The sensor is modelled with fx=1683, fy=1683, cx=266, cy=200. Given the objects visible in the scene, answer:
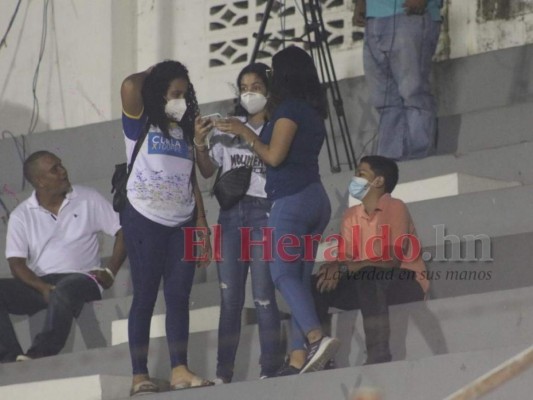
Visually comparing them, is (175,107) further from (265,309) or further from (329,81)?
(329,81)

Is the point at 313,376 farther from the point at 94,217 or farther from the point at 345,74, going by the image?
the point at 345,74

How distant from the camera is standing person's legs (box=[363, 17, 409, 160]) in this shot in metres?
8.59

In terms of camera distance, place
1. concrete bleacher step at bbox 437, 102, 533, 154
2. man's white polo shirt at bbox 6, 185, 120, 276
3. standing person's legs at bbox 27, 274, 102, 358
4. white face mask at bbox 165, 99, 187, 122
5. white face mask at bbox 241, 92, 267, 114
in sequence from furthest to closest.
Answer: concrete bleacher step at bbox 437, 102, 533, 154
man's white polo shirt at bbox 6, 185, 120, 276
standing person's legs at bbox 27, 274, 102, 358
white face mask at bbox 241, 92, 267, 114
white face mask at bbox 165, 99, 187, 122

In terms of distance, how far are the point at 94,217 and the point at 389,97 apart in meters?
1.71

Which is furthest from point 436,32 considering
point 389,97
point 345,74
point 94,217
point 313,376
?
point 313,376

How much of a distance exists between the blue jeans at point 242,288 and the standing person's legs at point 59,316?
2.99 ft

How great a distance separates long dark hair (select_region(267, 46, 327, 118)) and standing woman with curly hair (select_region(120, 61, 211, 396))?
0.45 metres

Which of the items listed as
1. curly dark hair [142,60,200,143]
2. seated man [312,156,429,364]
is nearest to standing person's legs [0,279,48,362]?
curly dark hair [142,60,200,143]

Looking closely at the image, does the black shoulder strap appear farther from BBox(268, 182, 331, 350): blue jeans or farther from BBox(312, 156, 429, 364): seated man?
BBox(312, 156, 429, 364): seated man

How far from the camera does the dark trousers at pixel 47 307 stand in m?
7.43

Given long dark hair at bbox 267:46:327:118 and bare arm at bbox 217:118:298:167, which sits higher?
long dark hair at bbox 267:46:327:118

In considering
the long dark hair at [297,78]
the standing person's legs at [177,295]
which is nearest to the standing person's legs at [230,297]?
the standing person's legs at [177,295]

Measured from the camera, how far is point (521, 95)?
29.9 feet

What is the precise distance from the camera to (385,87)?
8703 millimetres
